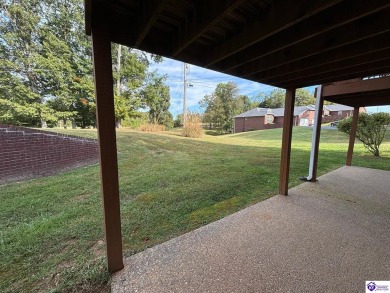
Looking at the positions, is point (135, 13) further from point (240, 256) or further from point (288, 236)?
point (288, 236)

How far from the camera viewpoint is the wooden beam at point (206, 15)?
1294mm

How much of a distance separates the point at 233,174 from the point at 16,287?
4581 mm

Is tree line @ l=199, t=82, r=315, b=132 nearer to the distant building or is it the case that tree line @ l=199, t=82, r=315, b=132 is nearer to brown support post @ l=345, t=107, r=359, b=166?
the distant building

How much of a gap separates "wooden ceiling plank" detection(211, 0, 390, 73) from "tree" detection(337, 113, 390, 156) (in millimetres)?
8431

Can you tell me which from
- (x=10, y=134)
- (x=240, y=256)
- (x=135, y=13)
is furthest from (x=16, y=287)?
(x=10, y=134)

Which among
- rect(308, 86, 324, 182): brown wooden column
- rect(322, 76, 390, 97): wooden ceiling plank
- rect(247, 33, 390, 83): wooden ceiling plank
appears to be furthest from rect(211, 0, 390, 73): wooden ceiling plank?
rect(308, 86, 324, 182): brown wooden column

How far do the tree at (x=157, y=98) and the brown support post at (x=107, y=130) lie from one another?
48.6ft

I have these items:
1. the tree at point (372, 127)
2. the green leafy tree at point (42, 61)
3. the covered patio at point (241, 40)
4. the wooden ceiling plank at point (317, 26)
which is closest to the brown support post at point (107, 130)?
the covered patio at point (241, 40)

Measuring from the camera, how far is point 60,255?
2129 mm

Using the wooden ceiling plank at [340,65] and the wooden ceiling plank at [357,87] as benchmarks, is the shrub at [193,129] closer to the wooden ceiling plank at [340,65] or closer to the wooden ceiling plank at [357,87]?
the wooden ceiling plank at [357,87]

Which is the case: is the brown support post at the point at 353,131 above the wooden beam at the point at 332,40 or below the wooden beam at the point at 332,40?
below

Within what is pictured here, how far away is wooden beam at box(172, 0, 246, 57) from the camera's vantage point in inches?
50.9

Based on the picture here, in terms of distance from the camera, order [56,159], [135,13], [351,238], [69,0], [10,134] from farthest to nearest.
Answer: [69,0], [56,159], [10,134], [351,238], [135,13]

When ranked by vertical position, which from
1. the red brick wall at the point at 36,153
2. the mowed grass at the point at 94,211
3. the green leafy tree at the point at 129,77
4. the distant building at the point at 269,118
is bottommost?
the mowed grass at the point at 94,211
